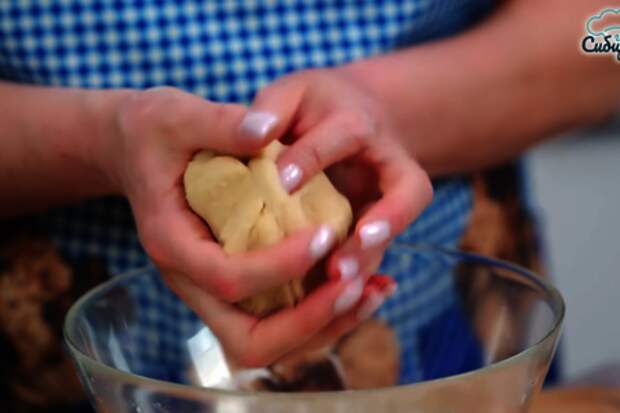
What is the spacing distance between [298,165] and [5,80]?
0.30 metres

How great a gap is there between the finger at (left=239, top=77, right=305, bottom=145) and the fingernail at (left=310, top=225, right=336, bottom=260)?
5 centimetres

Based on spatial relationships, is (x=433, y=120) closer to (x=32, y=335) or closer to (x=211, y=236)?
(x=211, y=236)

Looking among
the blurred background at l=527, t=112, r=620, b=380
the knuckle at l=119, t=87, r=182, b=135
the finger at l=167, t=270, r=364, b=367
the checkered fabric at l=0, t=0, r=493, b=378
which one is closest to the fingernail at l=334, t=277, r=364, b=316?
the finger at l=167, t=270, r=364, b=367

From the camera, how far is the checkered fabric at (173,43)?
55 centimetres

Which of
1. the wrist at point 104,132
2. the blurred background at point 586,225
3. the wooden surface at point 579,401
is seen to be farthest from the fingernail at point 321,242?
the blurred background at point 586,225

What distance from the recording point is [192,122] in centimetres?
35

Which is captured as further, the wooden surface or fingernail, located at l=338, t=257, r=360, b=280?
the wooden surface

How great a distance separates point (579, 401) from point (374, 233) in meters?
0.25

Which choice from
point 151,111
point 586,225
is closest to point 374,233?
point 151,111

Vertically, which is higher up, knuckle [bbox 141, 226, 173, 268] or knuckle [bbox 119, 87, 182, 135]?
knuckle [bbox 119, 87, 182, 135]

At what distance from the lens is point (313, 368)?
45cm

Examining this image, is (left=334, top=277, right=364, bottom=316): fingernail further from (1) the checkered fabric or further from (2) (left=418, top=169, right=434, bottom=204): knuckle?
(1) the checkered fabric

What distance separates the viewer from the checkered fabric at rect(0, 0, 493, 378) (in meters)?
0.55

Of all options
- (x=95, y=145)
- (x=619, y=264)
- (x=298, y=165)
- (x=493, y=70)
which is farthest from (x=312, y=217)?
(x=619, y=264)
